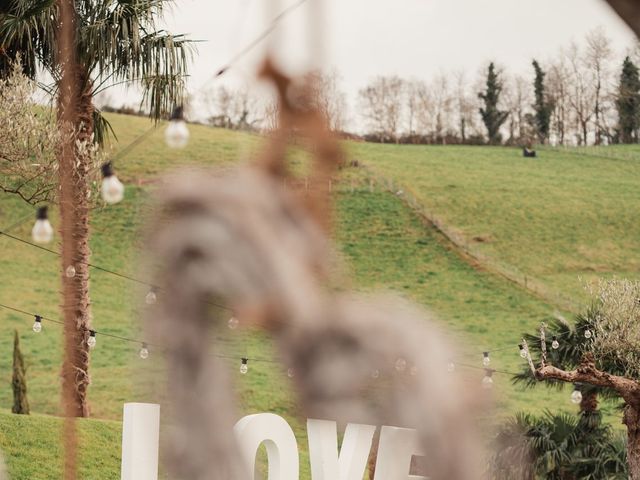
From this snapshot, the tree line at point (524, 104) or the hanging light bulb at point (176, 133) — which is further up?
the tree line at point (524, 104)

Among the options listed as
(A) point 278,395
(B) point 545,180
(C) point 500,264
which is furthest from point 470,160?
(A) point 278,395

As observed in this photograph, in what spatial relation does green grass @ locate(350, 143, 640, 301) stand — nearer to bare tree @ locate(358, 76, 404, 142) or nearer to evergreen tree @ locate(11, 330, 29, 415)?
bare tree @ locate(358, 76, 404, 142)

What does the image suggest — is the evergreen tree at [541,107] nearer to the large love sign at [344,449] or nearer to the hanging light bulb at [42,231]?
the large love sign at [344,449]

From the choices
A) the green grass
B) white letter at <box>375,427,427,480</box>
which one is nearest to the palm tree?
white letter at <box>375,427,427,480</box>

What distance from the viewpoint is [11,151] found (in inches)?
352

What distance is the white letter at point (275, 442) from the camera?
8.52 ft

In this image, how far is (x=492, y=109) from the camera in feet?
131

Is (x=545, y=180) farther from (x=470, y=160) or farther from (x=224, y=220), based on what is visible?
(x=224, y=220)

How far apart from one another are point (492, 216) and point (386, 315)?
30738mm

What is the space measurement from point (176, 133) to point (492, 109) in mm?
40353

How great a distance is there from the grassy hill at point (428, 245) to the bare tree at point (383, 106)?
1298 millimetres

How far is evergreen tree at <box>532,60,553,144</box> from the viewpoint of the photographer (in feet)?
128

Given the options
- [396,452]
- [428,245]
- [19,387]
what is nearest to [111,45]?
[19,387]

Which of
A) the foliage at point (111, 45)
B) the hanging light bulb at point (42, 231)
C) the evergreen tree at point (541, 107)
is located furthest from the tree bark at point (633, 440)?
the evergreen tree at point (541, 107)
